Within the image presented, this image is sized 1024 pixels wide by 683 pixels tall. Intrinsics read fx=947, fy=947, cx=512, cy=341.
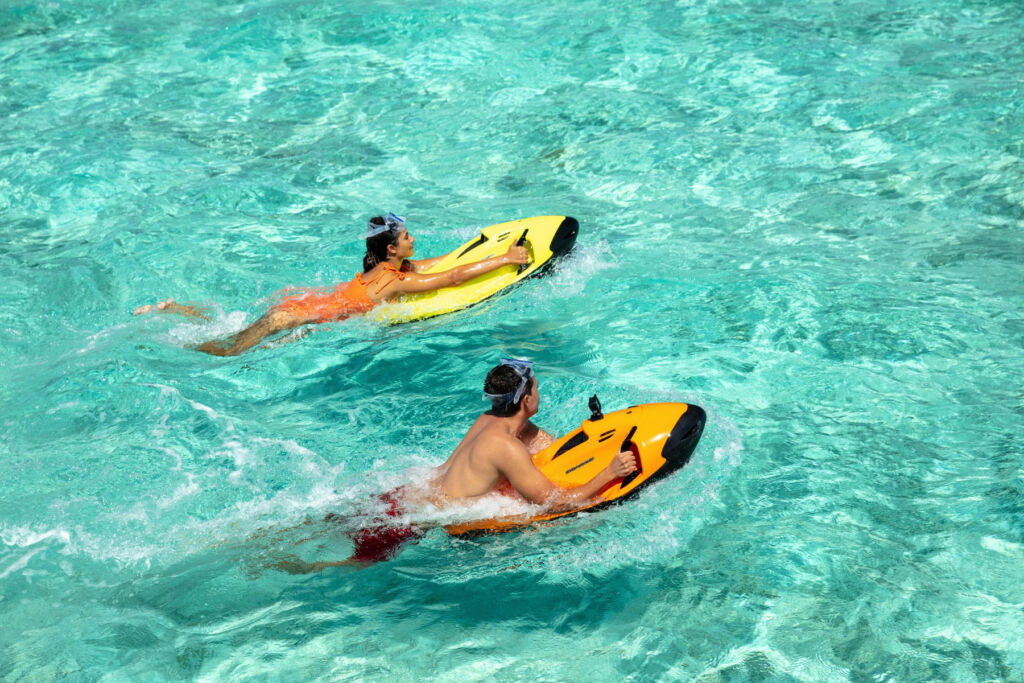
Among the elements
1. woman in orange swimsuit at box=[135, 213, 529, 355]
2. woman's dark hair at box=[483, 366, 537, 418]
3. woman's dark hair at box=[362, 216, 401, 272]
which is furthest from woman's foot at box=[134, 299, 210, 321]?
woman's dark hair at box=[483, 366, 537, 418]

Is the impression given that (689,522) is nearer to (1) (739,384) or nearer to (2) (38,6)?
(1) (739,384)

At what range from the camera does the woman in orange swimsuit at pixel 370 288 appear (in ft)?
23.7

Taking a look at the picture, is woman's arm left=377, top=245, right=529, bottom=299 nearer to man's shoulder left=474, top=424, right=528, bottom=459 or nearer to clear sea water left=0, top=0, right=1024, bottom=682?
clear sea water left=0, top=0, right=1024, bottom=682

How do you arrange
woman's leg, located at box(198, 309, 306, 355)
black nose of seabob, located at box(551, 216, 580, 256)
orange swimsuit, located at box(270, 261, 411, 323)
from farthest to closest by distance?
black nose of seabob, located at box(551, 216, 580, 256), orange swimsuit, located at box(270, 261, 411, 323), woman's leg, located at box(198, 309, 306, 355)

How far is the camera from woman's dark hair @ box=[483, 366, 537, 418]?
494 centimetres

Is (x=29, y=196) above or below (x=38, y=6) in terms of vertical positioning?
below

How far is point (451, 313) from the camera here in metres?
7.38

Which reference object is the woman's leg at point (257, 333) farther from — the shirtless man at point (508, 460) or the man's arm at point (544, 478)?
the man's arm at point (544, 478)

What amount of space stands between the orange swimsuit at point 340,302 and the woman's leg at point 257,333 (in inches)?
2.0

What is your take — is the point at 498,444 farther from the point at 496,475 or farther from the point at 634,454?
the point at 634,454

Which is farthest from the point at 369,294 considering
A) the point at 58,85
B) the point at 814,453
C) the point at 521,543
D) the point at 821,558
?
the point at 58,85

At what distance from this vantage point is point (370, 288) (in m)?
7.34

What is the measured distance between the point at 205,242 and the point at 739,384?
5192 mm

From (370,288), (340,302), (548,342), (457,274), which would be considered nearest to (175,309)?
(340,302)
